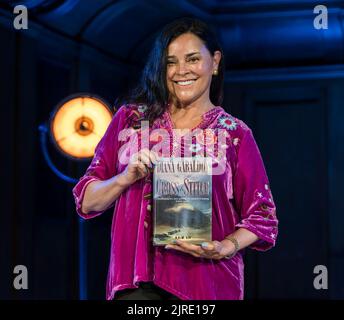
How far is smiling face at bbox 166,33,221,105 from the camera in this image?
1503 millimetres

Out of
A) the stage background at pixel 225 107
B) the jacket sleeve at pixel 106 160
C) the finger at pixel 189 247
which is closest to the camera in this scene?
the finger at pixel 189 247

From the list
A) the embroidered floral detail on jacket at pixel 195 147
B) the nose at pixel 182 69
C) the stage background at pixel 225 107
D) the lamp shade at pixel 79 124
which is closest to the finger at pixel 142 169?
the embroidered floral detail on jacket at pixel 195 147

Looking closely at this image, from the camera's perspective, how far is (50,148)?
3070 millimetres

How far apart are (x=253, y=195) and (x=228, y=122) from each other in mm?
153

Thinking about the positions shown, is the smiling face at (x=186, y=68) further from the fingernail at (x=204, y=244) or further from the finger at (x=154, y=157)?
the fingernail at (x=204, y=244)

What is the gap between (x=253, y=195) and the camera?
1.49 meters

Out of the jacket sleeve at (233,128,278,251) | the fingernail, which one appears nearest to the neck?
the jacket sleeve at (233,128,278,251)

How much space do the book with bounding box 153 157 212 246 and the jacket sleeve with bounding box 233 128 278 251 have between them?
0.09 meters

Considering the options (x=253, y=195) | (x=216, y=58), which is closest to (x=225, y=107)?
(x=216, y=58)

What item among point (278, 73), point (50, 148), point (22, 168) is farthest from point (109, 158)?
point (278, 73)

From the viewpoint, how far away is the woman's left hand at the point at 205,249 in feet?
4.56

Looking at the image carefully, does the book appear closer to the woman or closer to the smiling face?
the woman

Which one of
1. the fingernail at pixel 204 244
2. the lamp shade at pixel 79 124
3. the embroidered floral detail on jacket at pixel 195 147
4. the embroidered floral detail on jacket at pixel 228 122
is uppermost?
the lamp shade at pixel 79 124

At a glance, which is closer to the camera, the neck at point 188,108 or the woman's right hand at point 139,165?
the woman's right hand at point 139,165
